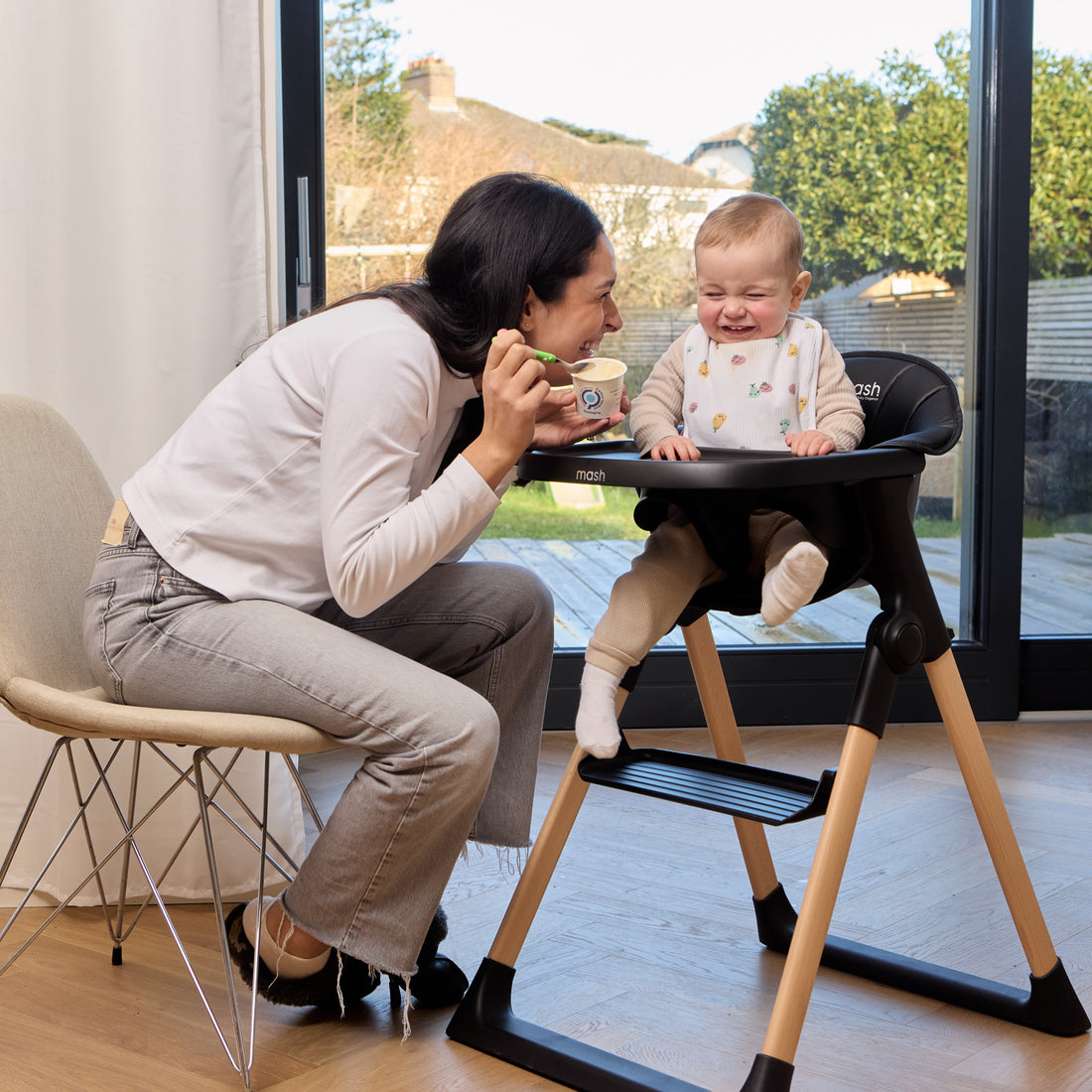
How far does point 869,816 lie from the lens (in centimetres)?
236

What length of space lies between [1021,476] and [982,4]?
115 cm

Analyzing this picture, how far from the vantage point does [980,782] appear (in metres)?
1.46

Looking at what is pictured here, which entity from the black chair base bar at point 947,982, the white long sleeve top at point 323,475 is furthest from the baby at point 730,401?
the black chair base bar at point 947,982

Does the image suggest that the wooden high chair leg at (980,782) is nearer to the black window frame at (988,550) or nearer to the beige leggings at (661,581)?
the beige leggings at (661,581)

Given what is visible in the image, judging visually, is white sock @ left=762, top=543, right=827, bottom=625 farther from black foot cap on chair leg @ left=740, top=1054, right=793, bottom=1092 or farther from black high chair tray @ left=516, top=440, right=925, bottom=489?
black foot cap on chair leg @ left=740, top=1054, right=793, bottom=1092

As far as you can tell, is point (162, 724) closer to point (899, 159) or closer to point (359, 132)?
point (359, 132)

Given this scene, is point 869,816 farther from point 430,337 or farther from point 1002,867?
point 430,337

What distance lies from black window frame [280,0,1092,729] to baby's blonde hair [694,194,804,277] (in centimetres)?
156

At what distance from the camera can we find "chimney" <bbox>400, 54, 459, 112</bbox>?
9.30ft

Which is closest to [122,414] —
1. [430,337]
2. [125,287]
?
[125,287]

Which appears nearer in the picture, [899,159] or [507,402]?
[507,402]

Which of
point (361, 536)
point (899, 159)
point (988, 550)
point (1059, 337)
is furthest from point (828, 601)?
point (361, 536)

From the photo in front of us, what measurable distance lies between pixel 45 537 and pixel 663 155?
190cm

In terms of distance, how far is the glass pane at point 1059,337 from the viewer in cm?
302
